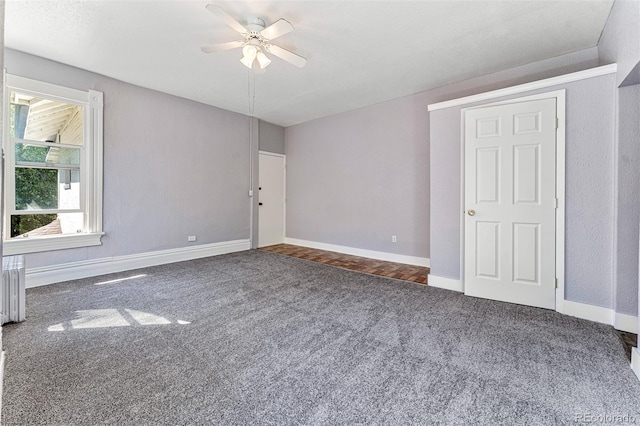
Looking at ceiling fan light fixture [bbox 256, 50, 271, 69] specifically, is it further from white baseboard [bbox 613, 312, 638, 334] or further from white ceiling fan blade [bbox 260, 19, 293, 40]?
white baseboard [bbox 613, 312, 638, 334]

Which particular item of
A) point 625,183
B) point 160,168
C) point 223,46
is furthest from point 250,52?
point 625,183

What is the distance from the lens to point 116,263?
3.93 meters

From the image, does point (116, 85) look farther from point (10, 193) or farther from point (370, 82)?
point (370, 82)

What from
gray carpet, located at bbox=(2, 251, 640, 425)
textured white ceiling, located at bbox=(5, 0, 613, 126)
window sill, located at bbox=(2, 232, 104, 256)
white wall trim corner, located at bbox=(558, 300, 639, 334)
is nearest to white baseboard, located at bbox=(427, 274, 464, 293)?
gray carpet, located at bbox=(2, 251, 640, 425)

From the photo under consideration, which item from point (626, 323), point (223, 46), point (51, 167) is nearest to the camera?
point (626, 323)

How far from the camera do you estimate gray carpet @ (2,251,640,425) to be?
4.71 feet

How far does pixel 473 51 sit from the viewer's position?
3.09 metres

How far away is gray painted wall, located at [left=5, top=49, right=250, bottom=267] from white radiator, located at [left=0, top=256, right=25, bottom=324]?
1194 mm

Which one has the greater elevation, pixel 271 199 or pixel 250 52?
pixel 250 52

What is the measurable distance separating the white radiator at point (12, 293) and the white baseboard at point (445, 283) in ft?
13.3

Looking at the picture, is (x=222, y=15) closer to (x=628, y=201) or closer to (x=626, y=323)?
(x=628, y=201)

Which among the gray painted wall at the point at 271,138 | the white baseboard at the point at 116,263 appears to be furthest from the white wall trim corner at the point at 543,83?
the white baseboard at the point at 116,263

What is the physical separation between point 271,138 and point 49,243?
4020 mm

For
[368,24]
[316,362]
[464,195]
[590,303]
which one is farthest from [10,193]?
[590,303]
